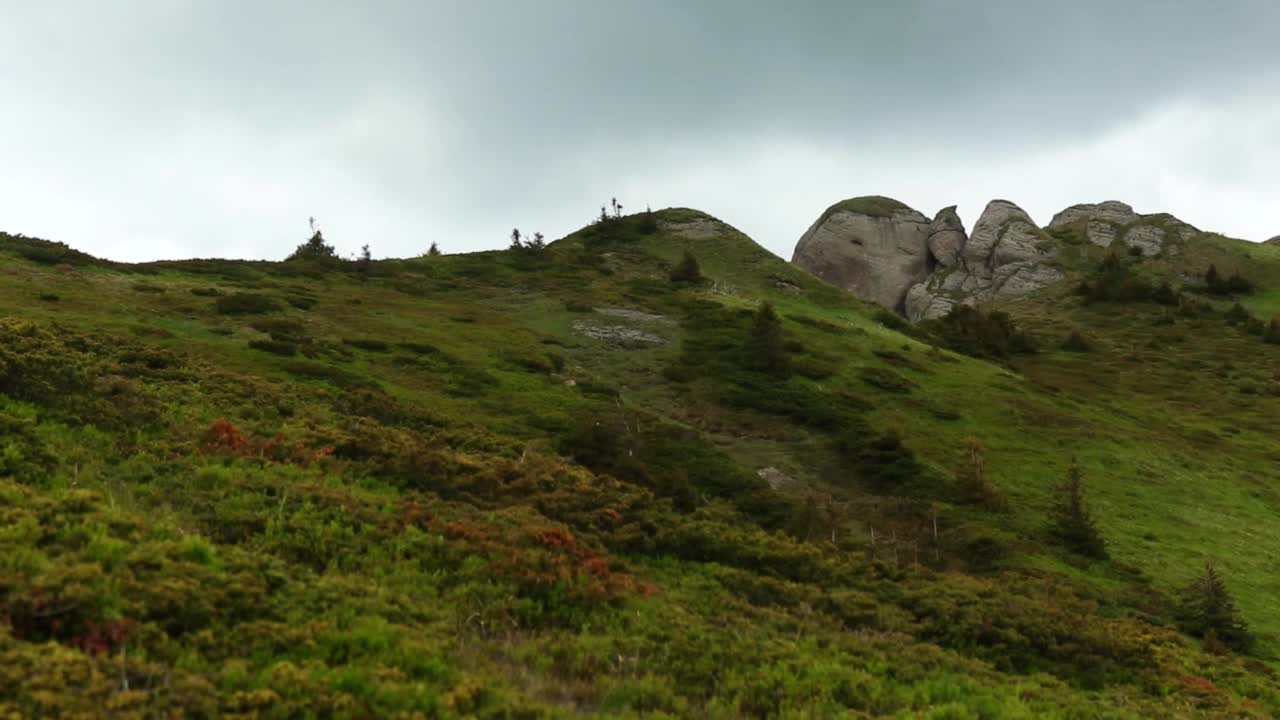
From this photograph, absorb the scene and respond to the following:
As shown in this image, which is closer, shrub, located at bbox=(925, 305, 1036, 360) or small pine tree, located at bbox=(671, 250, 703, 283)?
shrub, located at bbox=(925, 305, 1036, 360)

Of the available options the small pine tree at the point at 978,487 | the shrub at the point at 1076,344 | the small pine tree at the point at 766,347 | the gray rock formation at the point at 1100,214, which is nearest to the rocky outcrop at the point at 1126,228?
the gray rock formation at the point at 1100,214

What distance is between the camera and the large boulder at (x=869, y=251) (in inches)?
4815

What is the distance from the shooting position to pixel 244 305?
41.0m

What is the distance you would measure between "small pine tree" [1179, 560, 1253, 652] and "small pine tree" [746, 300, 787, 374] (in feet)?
78.6

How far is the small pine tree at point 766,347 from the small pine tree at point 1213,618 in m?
24.0

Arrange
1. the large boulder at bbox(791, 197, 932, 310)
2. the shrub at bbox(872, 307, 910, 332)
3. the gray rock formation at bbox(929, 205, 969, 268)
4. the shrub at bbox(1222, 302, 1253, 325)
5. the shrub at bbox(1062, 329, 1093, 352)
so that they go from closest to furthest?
the shrub at bbox(872, 307, 910, 332), the shrub at bbox(1062, 329, 1093, 352), the shrub at bbox(1222, 302, 1253, 325), the large boulder at bbox(791, 197, 932, 310), the gray rock formation at bbox(929, 205, 969, 268)

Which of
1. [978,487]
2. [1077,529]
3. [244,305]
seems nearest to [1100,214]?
[978,487]

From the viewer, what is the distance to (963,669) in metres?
14.9

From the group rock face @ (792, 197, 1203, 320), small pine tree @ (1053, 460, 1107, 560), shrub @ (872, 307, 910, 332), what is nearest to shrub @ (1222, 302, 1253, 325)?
rock face @ (792, 197, 1203, 320)

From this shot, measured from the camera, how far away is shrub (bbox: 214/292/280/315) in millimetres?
40094

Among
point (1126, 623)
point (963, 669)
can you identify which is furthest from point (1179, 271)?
point (963, 669)

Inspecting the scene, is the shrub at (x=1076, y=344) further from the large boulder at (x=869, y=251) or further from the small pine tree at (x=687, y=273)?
the large boulder at (x=869, y=251)

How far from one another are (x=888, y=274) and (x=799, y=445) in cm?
9594

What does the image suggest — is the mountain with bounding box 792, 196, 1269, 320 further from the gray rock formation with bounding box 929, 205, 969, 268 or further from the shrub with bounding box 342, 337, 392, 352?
the shrub with bounding box 342, 337, 392, 352
